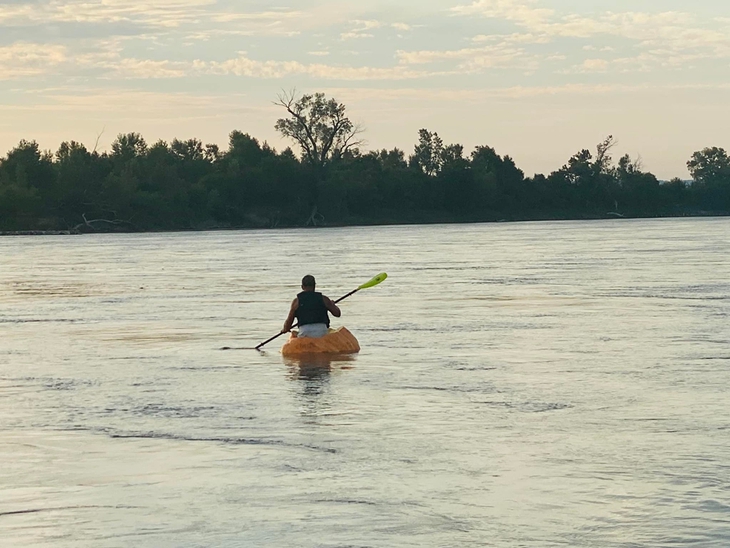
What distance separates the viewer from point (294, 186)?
459 ft

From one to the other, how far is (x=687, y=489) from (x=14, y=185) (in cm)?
11988

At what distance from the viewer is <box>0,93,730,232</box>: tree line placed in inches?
5069

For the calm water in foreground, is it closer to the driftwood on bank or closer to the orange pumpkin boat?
the orange pumpkin boat

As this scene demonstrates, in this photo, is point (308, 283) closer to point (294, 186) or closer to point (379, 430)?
point (379, 430)

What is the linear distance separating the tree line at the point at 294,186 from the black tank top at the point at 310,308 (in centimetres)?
10879

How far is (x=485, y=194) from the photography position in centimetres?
16388

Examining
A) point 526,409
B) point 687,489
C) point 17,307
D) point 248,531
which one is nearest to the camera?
point 248,531

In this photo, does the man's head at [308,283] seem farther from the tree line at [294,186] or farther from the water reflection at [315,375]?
the tree line at [294,186]

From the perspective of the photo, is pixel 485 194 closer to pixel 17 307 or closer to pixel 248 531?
pixel 17 307

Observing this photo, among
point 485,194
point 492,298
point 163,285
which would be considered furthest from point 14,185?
point 492,298

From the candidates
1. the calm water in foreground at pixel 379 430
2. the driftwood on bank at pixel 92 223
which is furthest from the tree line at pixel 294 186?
the calm water in foreground at pixel 379 430

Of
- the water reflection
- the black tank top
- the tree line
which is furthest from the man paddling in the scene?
the tree line

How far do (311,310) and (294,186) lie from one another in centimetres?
12201

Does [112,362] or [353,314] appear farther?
[353,314]
